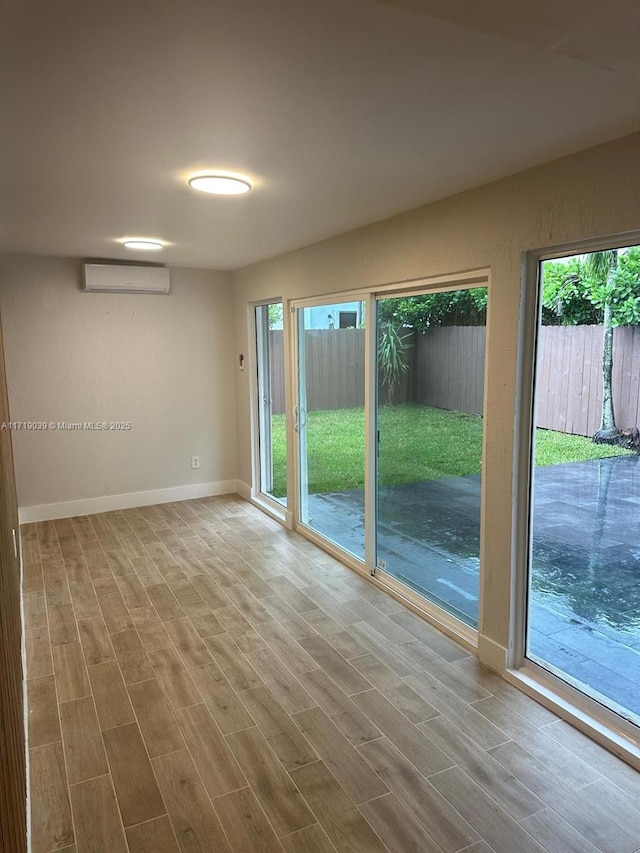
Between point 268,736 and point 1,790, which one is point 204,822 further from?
point 1,790

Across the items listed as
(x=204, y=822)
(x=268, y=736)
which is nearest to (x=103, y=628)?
(x=268, y=736)

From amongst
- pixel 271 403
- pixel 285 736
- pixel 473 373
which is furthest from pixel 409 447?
pixel 271 403

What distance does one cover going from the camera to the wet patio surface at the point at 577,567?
2.43 meters

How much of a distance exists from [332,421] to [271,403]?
1.27 m

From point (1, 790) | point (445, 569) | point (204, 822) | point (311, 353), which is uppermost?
point (311, 353)

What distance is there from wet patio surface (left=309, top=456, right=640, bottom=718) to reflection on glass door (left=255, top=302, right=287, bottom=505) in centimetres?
220

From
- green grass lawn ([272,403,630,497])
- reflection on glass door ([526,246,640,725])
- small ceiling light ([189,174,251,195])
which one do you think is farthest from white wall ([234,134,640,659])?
small ceiling light ([189,174,251,195])

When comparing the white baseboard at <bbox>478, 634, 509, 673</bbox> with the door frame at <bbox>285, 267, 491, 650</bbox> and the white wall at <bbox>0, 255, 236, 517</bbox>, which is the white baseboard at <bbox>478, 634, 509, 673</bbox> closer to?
the door frame at <bbox>285, 267, 491, 650</bbox>

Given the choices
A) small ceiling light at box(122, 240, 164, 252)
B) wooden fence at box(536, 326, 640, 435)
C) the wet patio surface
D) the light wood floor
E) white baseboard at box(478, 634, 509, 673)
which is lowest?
the light wood floor

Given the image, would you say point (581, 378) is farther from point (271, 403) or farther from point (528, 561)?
point (271, 403)

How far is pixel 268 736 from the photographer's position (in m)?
2.39

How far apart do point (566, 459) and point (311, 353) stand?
95.5 inches

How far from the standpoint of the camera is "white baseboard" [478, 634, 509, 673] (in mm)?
2763
